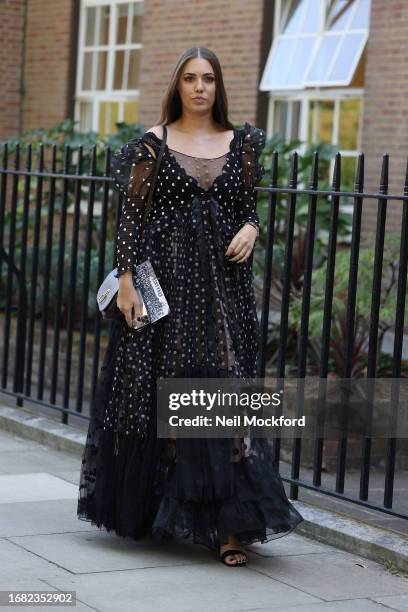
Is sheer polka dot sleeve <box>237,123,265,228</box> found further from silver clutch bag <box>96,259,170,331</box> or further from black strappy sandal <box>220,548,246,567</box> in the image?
black strappy sandal <box>220,548,246,567</box>

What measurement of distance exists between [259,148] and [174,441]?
3.90 feet

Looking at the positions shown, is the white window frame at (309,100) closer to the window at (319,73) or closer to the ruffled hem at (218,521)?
the window at (319,73)

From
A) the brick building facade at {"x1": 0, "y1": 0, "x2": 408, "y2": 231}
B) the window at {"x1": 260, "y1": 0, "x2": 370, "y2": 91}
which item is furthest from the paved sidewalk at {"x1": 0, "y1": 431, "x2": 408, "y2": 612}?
the window at {"x1": 260, "y1": 0, "x2": 370, "y2": 91}

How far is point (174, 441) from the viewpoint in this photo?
4934mm

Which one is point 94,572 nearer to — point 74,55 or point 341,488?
point 341,488

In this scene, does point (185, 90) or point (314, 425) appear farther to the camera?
point (314, 425)

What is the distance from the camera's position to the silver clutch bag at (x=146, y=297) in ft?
16.2

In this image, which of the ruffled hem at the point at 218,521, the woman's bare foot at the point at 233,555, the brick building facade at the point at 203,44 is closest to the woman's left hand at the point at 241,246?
the ruffled hem at the point at 218,521

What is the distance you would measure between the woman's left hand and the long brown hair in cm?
44

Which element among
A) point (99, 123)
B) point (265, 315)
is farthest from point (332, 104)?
point (265, 315)

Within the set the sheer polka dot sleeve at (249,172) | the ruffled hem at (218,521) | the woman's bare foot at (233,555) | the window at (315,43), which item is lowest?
the woman's bare foot at (233,555)

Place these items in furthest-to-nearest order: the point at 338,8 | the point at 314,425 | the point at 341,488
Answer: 1. the point at 338,8
2. the point at 314,425
3. the point at 341,488

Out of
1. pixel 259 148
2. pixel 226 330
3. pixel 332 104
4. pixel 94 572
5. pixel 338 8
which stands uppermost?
pixel 338 8

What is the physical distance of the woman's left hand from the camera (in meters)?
4.95
